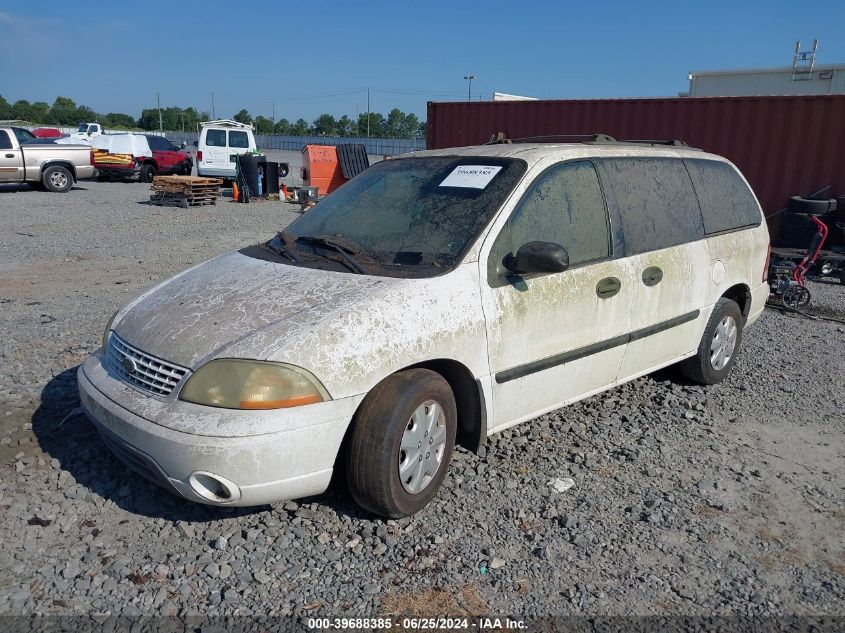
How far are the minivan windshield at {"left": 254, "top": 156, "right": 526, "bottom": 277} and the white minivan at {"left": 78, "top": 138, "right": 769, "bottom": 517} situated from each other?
0.01 m

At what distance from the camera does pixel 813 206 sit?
32.9 feet

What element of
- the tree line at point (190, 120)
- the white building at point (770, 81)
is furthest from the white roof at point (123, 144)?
the tree line at point (190, 120)

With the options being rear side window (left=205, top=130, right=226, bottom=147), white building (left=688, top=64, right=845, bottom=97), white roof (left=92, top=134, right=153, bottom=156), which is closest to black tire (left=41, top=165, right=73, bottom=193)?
rear side window (left=205, top=130, right=226, bottom=147)

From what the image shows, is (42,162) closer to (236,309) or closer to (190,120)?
(236,309)

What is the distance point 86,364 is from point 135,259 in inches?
274

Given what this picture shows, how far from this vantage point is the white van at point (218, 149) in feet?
73.0

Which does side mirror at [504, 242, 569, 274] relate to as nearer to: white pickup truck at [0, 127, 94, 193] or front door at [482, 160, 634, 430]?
front door at [482, 160, 634, 430]

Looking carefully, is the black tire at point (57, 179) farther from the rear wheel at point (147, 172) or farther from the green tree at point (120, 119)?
the green tree at point (120, 119)

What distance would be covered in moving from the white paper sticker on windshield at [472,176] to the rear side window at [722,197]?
1.88 m

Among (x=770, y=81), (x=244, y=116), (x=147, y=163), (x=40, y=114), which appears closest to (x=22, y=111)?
(x=40, y=114)

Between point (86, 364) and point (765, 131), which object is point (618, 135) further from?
point (86, 364)

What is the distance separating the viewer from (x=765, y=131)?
36.2 ft

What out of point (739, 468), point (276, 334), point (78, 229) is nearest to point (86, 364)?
point (276, 334)

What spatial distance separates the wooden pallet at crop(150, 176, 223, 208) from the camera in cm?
1700
